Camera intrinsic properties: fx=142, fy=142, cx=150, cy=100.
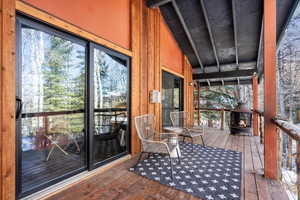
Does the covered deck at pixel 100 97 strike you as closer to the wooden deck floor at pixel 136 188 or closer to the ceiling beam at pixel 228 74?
the wooden deck floor at pixel 136 188

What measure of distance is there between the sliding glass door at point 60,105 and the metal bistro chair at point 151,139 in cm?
58

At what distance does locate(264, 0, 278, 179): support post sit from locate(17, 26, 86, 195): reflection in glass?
300 cm

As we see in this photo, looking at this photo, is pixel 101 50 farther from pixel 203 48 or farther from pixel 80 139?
pixel 203 48

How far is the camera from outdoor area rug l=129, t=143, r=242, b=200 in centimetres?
193

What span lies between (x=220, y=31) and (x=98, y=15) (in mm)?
3808

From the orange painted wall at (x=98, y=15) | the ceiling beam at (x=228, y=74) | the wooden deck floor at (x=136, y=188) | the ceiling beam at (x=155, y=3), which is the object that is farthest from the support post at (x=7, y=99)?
the ceiling beam at (x=228, y=74)

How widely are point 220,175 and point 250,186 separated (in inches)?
15.7

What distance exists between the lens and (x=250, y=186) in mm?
2059

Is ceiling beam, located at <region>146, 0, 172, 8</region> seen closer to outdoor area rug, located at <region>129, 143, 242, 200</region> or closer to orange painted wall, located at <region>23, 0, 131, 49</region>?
orange painted wall, located at <region>23, 0, 131, 49</region>

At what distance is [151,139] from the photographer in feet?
9.90

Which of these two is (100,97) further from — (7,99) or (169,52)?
(169,52)

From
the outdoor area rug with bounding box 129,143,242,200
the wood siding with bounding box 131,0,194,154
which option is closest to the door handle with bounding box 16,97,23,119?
the outdoor area rug with bounding box 129,143,242,200

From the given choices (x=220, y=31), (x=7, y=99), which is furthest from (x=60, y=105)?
(x=220, y=31)

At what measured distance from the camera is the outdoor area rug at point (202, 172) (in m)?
1.93
